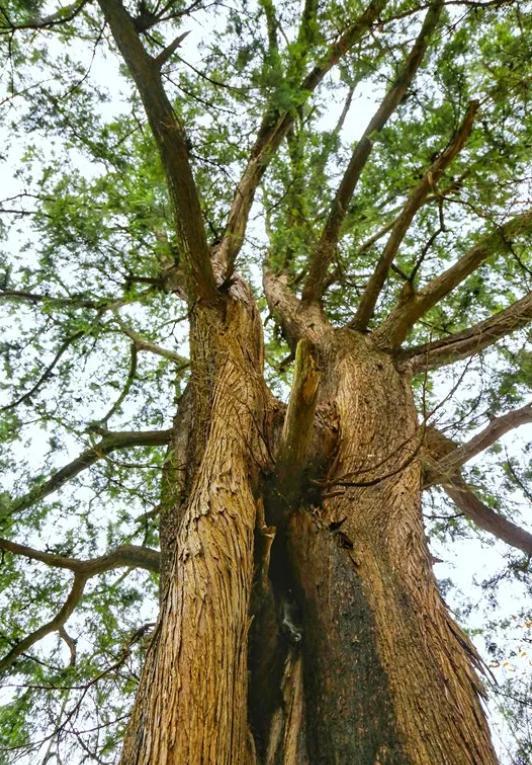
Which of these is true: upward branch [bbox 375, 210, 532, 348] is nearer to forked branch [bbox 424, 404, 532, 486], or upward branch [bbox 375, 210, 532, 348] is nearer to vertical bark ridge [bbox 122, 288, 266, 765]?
forked branch [bbox 424, 404, 532, 486]

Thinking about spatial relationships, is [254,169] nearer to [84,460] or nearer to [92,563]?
[84,460]

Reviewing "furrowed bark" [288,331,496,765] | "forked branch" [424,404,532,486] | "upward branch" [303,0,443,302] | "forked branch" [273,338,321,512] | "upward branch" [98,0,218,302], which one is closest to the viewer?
"furrowed bark" [288,331,496,765]

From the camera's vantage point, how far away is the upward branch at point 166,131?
2.15 m

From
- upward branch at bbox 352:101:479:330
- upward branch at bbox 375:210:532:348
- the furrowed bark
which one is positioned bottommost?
the furrowed bark

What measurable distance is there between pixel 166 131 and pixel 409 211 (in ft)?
4.92

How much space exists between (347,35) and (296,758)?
4004 mm

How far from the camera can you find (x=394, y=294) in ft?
15.4

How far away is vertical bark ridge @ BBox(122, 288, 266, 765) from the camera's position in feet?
4.41

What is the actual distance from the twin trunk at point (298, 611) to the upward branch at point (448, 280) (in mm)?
666

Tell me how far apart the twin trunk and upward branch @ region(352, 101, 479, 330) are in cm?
85

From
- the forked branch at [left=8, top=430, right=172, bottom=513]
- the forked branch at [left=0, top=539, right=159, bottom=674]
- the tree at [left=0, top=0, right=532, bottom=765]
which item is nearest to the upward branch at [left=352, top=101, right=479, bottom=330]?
the tree at [left=0, top=0, right=532, bottom=765]

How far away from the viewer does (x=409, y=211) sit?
3.04m

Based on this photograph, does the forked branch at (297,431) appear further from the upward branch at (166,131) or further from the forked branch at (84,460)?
the forked branch at (84,460)

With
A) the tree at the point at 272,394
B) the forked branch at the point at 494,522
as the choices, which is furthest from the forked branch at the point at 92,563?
the forked branch at the point at 494,522
